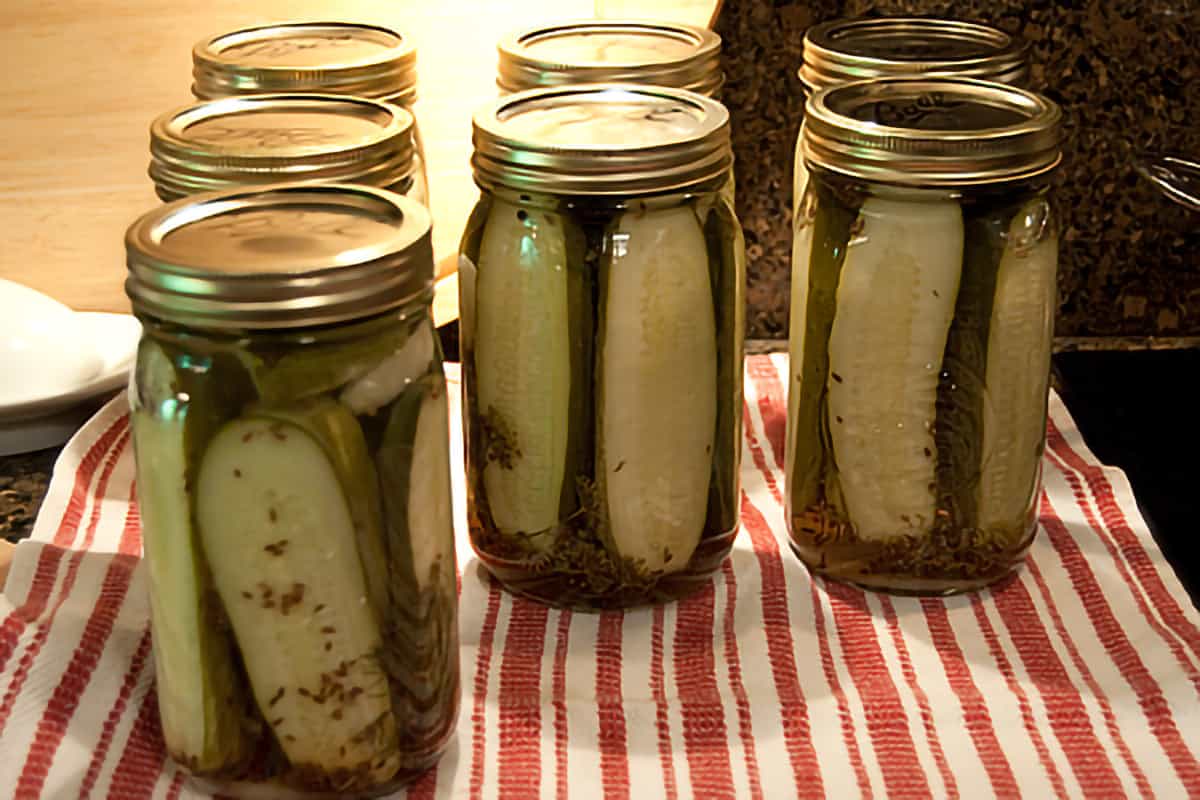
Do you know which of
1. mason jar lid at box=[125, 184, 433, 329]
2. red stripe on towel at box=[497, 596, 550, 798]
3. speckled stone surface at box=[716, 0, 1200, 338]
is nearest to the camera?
mason jar lid at box=[125, 184, 433, 329]

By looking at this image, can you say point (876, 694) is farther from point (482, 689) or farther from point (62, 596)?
point (62, 596)

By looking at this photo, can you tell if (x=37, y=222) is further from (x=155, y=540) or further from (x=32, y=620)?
(x=155, y=540)

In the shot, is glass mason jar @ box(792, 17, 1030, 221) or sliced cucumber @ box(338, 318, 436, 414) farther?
glass mason jar @ box(792, 17, 1030, 221)

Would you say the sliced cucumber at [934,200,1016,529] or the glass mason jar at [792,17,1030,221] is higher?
the glass mason jar at [792,17,1030,221]

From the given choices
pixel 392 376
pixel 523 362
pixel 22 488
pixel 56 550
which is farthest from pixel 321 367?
pixel 22 488

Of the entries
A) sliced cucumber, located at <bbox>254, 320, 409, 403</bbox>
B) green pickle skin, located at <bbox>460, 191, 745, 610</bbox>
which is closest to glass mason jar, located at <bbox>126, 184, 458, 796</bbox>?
sliced cucumber, located at <bbox>254, 320, 409, 403</bbox>

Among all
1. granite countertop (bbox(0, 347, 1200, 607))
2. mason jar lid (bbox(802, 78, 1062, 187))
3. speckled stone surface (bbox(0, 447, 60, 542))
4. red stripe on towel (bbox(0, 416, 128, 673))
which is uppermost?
mason jar lid (bbox(802, 78, 1062, 187))

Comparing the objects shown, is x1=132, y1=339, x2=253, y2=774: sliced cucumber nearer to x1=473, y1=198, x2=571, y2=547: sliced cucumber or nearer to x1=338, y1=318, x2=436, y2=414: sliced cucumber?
x1=338, y1=318, x2=436, y2=414: sliced cucumber

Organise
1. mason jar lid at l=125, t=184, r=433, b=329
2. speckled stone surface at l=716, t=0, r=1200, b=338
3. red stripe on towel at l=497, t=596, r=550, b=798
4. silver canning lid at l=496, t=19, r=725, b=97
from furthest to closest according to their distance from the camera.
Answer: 1. speckled stone surface at l=716, t=0, r=1200, b=338
2. silver canning lid at l=496, t=19, r=725, b=97
3. red stripe on towel at l=497, t=596, r=550, b=798
4. mason jar lid at l=125, t=184, r=433, b=329
